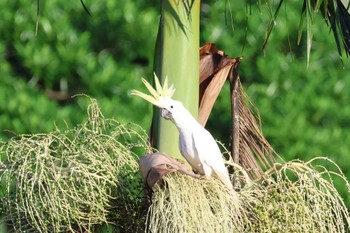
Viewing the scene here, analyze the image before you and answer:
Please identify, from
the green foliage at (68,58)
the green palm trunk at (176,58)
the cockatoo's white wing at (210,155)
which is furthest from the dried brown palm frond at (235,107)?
the green foliage at (68,58)

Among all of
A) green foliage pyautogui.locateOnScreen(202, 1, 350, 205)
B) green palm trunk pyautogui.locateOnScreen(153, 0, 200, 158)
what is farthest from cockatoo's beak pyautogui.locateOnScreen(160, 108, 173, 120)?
green foliage pyautogui.locateOnScreen(202, 1, 350, 205)

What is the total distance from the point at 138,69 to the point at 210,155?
2.18 m

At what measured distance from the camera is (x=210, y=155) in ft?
7.49

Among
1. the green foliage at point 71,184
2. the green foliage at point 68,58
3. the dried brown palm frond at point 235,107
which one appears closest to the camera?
the green foliage at point 71,184

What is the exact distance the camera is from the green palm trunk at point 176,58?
8.31 ft

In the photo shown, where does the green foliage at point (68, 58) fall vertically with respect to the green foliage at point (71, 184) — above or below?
above

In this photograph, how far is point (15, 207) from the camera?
2344mm

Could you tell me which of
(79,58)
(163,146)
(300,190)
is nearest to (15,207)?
(163,146)

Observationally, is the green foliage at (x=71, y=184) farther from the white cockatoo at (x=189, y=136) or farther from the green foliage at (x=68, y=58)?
the green foliage at (x=68, y=58)

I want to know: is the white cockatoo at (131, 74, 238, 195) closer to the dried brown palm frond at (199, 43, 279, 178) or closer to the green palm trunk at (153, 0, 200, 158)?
the green palm trunk at (153, 0, 200, 158)

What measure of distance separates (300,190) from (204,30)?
7.39 ft

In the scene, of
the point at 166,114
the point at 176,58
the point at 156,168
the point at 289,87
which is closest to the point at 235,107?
the point at 176,58

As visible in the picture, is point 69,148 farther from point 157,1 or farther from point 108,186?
point 157,1

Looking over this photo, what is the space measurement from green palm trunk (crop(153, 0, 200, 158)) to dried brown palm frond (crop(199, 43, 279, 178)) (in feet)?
0.51
